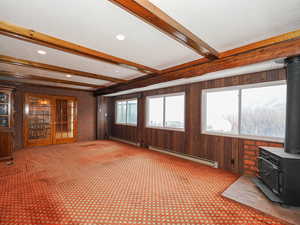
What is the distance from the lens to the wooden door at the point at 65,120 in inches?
259

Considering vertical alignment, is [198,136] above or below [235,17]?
below

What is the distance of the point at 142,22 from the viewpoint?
1.96 m

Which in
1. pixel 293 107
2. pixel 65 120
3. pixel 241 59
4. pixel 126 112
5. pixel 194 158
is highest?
pixel 241 59

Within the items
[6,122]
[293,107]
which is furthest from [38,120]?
[293,107]

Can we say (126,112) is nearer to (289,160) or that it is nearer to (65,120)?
(65,120)

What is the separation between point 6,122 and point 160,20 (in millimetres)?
5270

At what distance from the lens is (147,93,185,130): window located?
5062 mm

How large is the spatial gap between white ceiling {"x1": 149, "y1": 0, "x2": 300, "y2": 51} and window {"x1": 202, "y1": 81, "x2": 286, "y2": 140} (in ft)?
4.88

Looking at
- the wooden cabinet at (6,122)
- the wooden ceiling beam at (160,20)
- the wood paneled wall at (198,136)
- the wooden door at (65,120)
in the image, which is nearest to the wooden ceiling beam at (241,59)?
the wooden ceiling beam at (160,20)

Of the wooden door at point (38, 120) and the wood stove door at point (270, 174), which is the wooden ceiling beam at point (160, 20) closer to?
the wood stove door at point (270, 174)

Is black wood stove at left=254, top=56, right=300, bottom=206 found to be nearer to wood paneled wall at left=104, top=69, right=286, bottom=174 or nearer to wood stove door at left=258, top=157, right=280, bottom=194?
wood stove door at left=258, top=157, right=280, bottom=194

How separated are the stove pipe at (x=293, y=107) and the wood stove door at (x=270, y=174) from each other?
39 cm

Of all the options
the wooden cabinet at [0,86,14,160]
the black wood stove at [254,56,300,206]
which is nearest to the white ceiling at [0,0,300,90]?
the black wood stove at [254,56,300,206]

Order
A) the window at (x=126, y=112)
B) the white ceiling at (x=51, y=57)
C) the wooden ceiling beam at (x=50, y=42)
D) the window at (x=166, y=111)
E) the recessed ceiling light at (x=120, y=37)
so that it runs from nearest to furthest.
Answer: the wooden ceiling beam at (x=50, y=42) → the recessed ceiling light at (x=120, y=37) → the white ceiling at (x=51, y=57) → the window at (x=166, y=111) → the window at (x=126, y=112)
